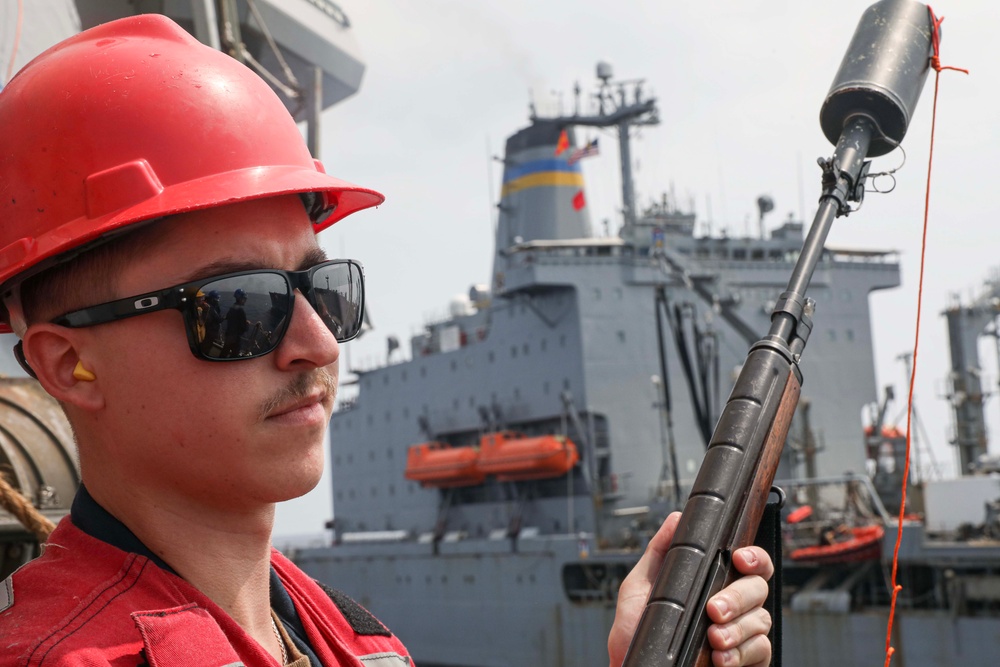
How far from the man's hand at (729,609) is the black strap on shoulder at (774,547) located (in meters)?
0.07

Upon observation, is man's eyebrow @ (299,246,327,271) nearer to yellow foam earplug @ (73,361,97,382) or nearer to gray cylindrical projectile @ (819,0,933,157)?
yellow foam earplug @ (73,361,97,382)

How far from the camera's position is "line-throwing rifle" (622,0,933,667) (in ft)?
4.47

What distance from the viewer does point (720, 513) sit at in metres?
1.45

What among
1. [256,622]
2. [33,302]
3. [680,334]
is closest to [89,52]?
[33,302]

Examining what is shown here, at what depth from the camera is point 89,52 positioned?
1211 millimetres

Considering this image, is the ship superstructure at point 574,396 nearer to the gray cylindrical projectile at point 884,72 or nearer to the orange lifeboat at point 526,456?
the orange lifeboat at point 526,456

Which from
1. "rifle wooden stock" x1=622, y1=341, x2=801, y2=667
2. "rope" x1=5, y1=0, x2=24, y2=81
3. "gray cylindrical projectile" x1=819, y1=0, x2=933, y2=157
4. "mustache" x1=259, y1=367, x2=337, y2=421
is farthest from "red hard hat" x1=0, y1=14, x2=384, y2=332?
"rope" x1=5, y1=0, x2=24, y2=81

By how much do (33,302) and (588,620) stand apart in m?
18.1

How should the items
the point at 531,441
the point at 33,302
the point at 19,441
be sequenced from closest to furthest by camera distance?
the point at 33,302 → the point at 19,441 → the point at 531,441

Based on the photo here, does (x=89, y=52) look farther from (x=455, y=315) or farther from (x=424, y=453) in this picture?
(x=455, y=315)

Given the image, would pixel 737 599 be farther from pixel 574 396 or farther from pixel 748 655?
pixel 574 396

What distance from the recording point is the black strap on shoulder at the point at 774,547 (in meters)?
1.56

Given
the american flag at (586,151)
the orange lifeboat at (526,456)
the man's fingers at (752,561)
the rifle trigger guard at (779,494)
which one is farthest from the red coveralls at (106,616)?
the american flag at (586,151)

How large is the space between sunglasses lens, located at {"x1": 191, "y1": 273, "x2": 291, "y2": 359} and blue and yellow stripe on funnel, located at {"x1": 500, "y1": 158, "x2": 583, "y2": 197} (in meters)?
23.6
